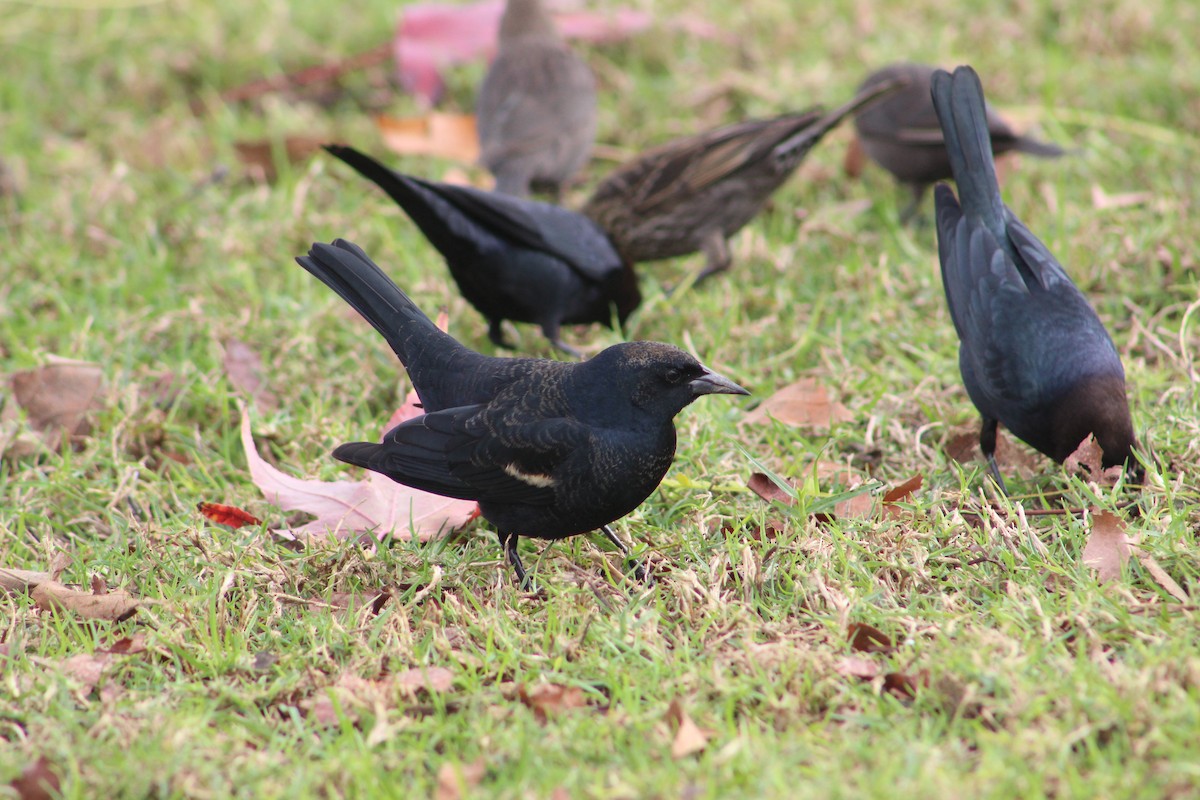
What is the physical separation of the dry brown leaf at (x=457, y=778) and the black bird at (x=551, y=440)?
893 mm

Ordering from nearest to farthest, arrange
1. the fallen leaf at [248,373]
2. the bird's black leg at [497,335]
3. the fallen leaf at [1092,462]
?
the fallen leaf at [1092,462] → the fallen leaf at [248,373] → the bird's black leg at [497,335]

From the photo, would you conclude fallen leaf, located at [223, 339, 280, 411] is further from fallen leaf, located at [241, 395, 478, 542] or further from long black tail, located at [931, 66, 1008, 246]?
long black tail, located at [931, 66, 1008, 246]

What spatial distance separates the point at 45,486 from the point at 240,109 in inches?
146

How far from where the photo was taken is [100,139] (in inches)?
273

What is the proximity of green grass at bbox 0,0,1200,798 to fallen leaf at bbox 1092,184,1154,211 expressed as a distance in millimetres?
45

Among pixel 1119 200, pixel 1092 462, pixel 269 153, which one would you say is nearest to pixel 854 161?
pixel 1119 200

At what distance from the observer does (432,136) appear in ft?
22.7

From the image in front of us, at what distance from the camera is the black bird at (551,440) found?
3449mm

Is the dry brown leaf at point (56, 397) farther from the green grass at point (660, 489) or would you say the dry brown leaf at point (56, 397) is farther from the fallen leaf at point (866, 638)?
the fallen leaf at point (866, 638)

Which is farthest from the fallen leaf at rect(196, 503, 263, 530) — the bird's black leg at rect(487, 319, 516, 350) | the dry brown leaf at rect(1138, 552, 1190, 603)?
the dry brown leaf at rect(1138, 552, 1190, 603)

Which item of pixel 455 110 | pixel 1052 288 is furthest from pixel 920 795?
pixel 455 110

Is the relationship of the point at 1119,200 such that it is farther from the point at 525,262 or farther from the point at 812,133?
the point at 525,262

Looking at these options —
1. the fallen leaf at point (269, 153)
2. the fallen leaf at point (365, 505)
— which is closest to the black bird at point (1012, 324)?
the fallen leaf at point (365, 505)

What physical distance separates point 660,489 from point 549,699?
3.92 feet
